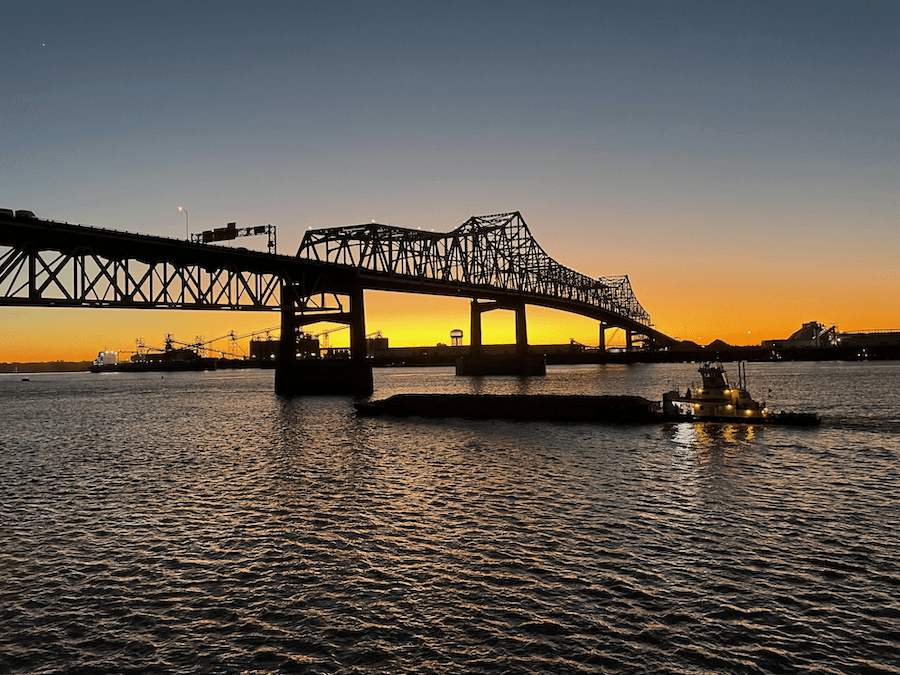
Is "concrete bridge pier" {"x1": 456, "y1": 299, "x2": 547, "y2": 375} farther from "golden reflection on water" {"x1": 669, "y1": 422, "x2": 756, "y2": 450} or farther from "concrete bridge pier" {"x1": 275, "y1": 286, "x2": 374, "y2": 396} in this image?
"golden reflection on water" {"x1": 669, "y1": 422, "x2": 756, "y2": 450}

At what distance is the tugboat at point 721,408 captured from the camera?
53.8 meters

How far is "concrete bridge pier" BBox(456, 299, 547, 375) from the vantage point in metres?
162

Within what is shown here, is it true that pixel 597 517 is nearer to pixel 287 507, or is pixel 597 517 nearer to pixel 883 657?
pixel 883 657

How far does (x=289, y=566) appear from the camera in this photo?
18594 mm

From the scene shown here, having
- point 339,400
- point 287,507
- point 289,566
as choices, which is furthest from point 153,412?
point 289,566

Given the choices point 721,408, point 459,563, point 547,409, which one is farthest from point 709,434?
point 459,563

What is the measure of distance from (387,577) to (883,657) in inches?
474

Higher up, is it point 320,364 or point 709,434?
point 320,364

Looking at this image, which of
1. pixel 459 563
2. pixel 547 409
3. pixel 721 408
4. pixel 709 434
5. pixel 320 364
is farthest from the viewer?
pixel 320 364

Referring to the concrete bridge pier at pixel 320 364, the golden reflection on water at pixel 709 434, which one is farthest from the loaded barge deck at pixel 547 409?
the concrete bridge pier at pixel 320 364

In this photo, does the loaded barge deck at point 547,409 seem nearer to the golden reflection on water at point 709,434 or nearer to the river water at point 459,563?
the golden reflection on water at point 709,434

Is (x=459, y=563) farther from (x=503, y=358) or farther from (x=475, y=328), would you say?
(x=503, y=358)

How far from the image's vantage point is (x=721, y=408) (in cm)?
5731

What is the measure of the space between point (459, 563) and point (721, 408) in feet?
154
